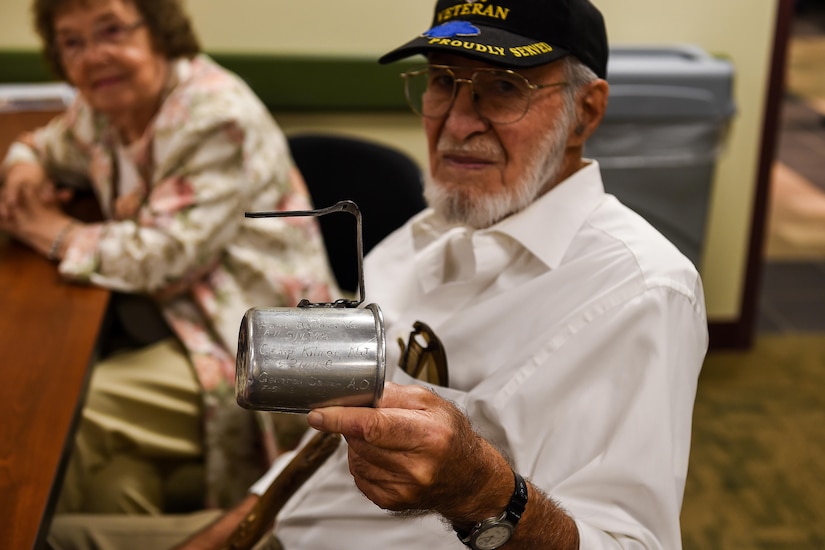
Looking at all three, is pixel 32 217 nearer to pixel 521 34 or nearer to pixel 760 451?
pixel 521 34

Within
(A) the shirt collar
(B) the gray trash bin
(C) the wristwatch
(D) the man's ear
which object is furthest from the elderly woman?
(B) the gray trash bin

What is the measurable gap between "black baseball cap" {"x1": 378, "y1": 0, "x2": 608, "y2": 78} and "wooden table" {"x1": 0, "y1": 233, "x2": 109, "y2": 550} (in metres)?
0.71

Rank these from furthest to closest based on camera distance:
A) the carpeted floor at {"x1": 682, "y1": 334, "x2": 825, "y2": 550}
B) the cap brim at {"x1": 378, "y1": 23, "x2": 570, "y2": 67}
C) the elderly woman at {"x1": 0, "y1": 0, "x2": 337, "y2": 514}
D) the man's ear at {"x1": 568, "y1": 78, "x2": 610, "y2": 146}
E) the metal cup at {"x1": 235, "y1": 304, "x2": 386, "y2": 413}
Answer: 1. the carpeted floor at {"x1": 682, "y1": 334, "x2": 825, "y2": 550}
2. the elderly woman at {"x1": 0, "y1": 0, "x2": 337, "y2": 514}
3. the man's ear at {"x1": 568, "y1": 78, "x2": 610, "y2": 146}
4. the cap brim at {"x1": 378, "y1": 23, "x2": 570, "y2": 67}
5. the metal cup at {"x1": 235, "y1": 304, "x2": 386, "y2": 413}

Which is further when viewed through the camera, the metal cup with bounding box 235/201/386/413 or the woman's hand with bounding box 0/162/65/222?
the woman's hand with bounding box 0/162/65/222

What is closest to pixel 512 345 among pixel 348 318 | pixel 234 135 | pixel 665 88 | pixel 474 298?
pixel 474 298

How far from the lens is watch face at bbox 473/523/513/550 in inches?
40.3

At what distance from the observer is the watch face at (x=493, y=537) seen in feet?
3.36

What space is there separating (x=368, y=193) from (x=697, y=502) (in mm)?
1299

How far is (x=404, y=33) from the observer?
3072mm

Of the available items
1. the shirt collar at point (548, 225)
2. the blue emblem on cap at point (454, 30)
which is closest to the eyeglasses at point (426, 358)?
the shirt collar at point (548, 225)

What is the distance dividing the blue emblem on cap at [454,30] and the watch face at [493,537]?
0.68 m

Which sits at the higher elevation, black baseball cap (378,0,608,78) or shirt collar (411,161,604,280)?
black baseball cap (378,0,608,78)

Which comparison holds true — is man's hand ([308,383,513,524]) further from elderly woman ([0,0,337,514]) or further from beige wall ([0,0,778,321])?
beige wall ([0,0,778,321])

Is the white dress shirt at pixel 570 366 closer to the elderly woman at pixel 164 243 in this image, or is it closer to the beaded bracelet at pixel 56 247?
the elderly woman at pixel 164 243
